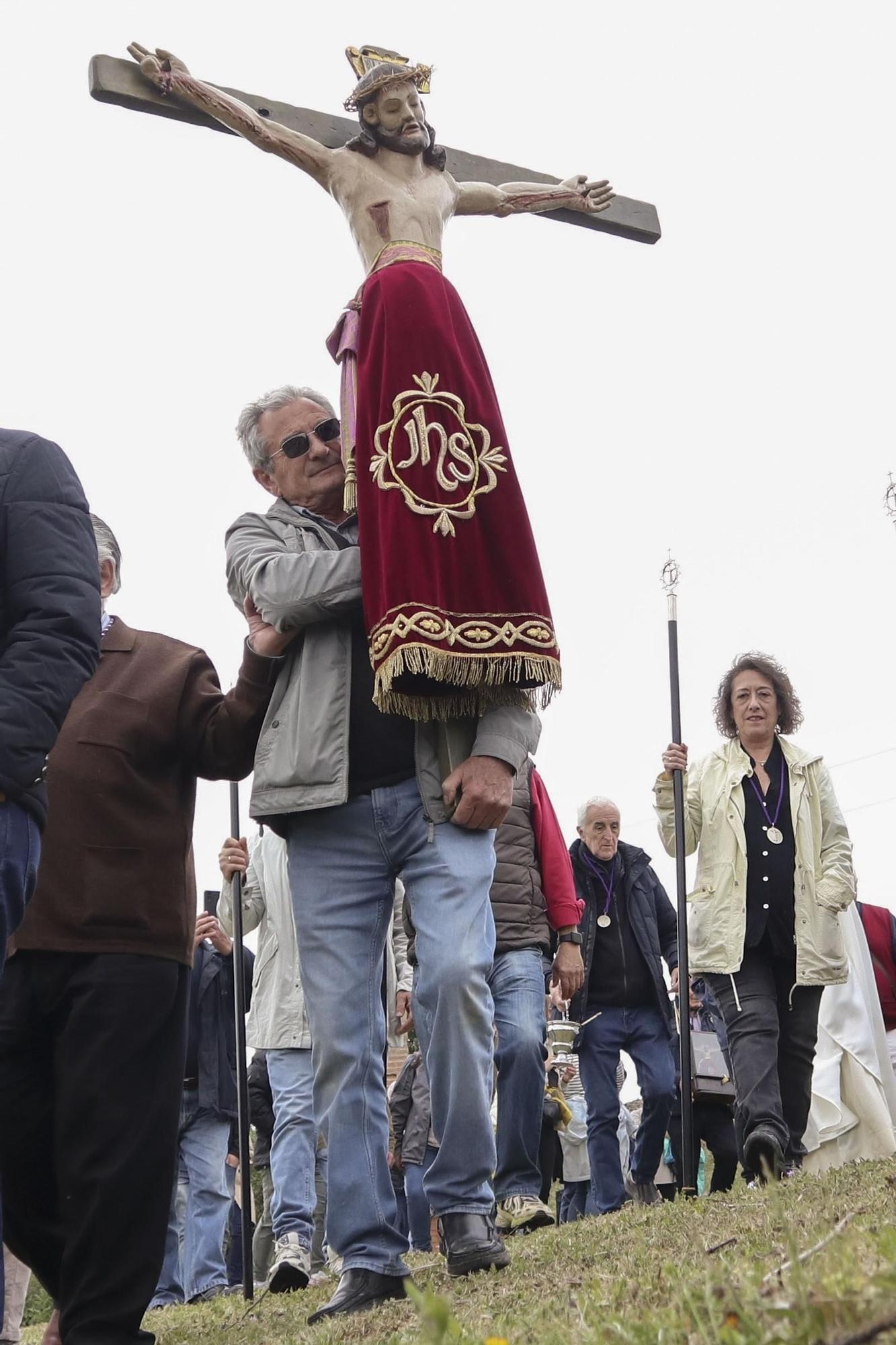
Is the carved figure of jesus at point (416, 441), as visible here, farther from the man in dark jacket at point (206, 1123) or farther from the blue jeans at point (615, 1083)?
the blue jeans at point (615, 1083)

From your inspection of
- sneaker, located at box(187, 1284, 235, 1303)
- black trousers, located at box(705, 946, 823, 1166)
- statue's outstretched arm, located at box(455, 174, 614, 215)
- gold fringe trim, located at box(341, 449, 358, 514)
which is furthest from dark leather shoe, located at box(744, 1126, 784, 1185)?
statue's outstretched arm, located at box(455, 174, 614, 215)

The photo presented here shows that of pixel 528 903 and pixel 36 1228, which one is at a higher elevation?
pixel 528 903

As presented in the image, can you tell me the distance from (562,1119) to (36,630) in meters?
7.72

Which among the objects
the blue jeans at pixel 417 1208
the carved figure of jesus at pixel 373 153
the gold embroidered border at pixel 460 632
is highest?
the carved figure of jesus at pixel 373 153

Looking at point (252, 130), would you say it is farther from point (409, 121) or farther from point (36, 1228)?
point (36, 1228)

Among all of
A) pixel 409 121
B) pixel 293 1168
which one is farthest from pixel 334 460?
pixel 293 1168

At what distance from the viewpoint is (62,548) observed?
3.47 m

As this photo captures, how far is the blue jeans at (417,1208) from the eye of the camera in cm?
886

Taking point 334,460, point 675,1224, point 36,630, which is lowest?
point 675,1224

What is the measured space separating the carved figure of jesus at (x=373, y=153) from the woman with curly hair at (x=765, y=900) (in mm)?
2941

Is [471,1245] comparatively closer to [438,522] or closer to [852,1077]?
[438,522]

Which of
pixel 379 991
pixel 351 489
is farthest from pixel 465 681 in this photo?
pixel 379 991

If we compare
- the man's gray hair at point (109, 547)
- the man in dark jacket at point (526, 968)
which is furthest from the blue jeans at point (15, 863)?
the man in dark jacket at point (526, 968)

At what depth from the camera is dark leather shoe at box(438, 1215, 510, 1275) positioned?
388 cm
